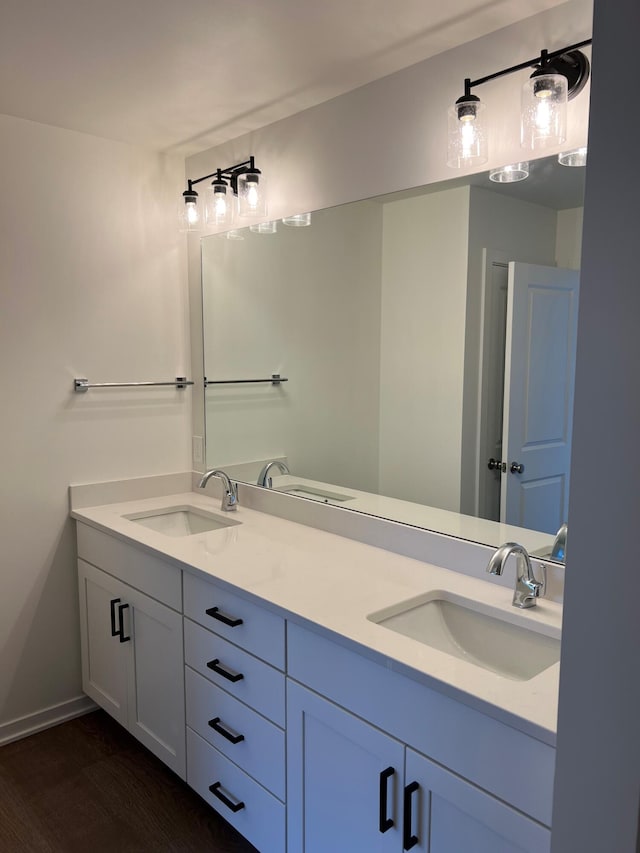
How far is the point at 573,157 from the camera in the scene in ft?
5.04

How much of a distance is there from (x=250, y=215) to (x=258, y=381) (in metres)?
0.65

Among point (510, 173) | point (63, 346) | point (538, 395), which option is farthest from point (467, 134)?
point (63, 346)

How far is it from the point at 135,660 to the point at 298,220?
168cm

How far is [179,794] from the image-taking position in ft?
7.04

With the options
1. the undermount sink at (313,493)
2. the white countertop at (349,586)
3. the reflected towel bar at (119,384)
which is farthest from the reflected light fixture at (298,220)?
the white countertop at (349,586)

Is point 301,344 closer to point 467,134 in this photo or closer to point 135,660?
point 467,134

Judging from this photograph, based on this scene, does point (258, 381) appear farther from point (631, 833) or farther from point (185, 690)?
point (631, 833)

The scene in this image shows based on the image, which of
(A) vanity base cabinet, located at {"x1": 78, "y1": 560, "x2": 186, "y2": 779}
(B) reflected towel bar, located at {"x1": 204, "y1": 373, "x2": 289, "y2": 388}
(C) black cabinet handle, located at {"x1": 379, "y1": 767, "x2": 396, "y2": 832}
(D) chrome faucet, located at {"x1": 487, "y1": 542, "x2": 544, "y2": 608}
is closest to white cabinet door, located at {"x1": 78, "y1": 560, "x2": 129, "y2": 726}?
(A) vanity base cabinet, located at {"x1": 78, "y1": 560, "x2": 186, "y2": 779}

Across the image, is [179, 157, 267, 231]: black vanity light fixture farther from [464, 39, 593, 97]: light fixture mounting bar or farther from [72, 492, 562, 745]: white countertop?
[72, 492, 562, 745]: white countertop

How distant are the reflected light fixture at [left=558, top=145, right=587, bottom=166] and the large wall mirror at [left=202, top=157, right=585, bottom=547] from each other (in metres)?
0.02

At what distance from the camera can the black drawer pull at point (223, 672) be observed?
1.72 metres

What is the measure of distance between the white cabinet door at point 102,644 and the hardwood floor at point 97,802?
0.15 meters

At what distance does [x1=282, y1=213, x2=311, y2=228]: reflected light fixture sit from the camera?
7.54 ft

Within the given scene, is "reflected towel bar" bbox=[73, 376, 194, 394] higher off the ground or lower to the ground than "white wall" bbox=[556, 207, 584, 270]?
lower
